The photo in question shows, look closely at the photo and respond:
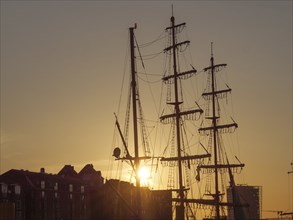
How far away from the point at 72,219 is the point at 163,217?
36.2 metres

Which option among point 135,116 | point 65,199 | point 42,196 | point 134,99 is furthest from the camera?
point 65,199

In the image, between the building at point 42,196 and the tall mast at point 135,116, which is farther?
the building at point 42,196

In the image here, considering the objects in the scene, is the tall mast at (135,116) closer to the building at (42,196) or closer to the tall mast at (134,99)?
the tall mast at (134,99)

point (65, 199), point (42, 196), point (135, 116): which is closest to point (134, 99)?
point (135, 116)

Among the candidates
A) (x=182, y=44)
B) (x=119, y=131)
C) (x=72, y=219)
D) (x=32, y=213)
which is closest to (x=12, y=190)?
(x=32, y=213)

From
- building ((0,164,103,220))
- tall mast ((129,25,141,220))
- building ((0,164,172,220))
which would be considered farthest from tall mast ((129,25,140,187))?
building ((0,164,103,220))

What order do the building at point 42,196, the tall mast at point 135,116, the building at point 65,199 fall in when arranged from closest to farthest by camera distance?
the tall mast at point 135,116, the building at point 65,199, the building at point 42,196

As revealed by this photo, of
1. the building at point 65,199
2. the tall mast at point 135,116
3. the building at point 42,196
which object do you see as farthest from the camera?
the building at point 42,196

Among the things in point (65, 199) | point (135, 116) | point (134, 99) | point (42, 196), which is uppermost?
point (134, 99)

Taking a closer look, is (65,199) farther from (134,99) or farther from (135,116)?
(135,116)

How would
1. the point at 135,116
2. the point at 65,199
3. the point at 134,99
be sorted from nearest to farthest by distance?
the point at 135,116
the point at 134,99
the point at 65,199

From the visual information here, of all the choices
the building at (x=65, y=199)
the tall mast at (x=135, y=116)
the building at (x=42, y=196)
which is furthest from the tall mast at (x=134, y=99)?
the building at (x=42, y=196)

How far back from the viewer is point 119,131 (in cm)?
6625

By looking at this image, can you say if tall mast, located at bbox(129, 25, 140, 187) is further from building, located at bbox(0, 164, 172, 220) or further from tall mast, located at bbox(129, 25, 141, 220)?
building, located at bbox(0, 164, 172, 220)
